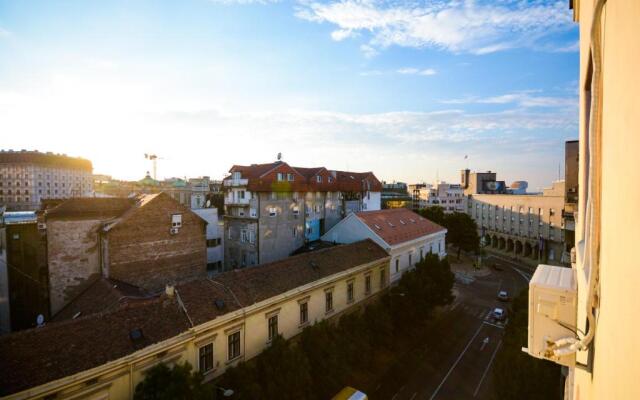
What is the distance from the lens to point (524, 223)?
6394 centimetres

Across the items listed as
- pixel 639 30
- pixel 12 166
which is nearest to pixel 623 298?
pixel 639 30

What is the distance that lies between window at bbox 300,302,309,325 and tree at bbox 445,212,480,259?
40.8 m

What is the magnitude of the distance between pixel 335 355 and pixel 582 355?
1737 cm

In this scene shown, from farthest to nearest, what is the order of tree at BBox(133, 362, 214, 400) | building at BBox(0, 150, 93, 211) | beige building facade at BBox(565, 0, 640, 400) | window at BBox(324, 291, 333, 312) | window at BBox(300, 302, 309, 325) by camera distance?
1. building at BBox(0, 150, 93, 211)
2. window at BBox(324, 291, 333, 312)
3. window at BBox(300, 302, 309, 325)
4. tree at BBox(133, 362, 214, 400)
5. beige building facade at BBox(565, 0, 640, 400)

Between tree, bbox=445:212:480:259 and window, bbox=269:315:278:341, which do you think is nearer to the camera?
window, bbox=269:315:278:341

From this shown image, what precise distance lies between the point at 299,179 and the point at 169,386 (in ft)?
88.2

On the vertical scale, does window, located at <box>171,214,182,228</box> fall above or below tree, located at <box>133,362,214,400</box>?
above

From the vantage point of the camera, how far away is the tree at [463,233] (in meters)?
55.3

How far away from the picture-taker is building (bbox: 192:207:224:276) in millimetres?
38312

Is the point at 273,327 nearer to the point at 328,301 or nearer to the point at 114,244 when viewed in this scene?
the point at 328,301

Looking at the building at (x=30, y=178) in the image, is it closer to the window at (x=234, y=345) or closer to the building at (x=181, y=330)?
the building at (x=181, y=330)

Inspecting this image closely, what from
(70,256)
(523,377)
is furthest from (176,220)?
(523,377)

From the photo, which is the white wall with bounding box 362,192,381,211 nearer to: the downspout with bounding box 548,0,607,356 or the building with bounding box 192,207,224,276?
the building with bounding box 192,207,224,276

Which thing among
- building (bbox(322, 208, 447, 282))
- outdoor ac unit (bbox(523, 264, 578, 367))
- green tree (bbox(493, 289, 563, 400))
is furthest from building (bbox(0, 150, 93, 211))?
outdoor ac unit (bbox(523, 264, 578, 367))
